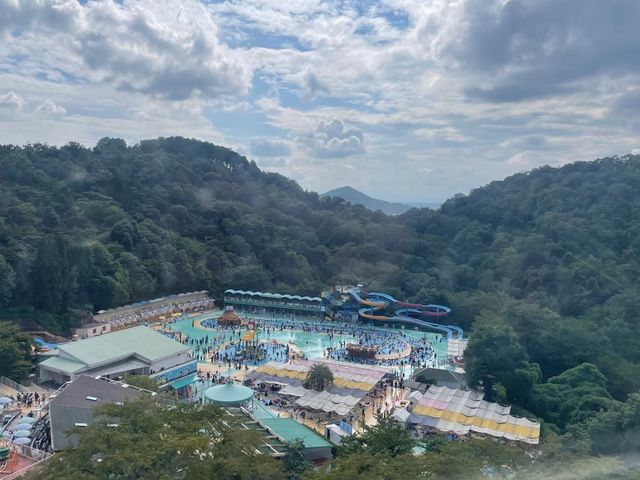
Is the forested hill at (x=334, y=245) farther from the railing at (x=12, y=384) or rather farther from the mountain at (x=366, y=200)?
the mountain at (x=366, y=200)

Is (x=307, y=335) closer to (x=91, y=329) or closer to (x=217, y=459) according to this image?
(x=91, y=329)

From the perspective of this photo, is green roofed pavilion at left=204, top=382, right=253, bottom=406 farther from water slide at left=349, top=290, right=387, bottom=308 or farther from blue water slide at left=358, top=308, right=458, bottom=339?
water slide at left=349, top=290, right=387, bottom=308

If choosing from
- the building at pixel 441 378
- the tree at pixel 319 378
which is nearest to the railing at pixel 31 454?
the tree at pixel 319 378

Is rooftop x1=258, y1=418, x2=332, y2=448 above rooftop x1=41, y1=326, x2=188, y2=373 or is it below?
below

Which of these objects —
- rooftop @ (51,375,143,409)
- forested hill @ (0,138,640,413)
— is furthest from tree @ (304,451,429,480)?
forested hill @ (0,138,640,413)

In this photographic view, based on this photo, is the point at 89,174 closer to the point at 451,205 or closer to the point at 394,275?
the point at 394,275

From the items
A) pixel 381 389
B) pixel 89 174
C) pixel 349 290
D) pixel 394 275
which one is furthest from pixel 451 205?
pixel 381 389

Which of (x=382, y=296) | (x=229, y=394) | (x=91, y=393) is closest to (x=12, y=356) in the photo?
Answer: (x=91, y=393)
